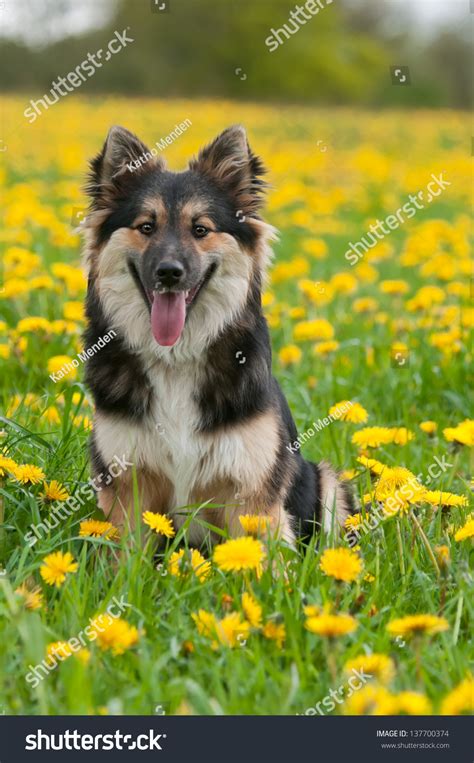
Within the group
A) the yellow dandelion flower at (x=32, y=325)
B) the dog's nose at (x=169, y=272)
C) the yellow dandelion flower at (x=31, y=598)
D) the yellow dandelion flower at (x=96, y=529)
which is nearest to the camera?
the yellow dandelion flower at (x=31, y=598)

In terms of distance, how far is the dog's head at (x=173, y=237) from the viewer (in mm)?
3629

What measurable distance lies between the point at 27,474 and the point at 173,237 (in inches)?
44.4

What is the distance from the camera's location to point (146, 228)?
3701 millimetres

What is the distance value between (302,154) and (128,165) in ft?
42.2

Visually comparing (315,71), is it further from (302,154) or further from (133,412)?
(133,412)

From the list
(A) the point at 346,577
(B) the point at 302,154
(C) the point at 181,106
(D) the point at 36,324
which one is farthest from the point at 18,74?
(A) the point at 346,577

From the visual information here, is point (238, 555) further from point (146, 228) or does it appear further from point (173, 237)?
point (146, 228)

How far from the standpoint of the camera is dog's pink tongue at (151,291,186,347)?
361 centimetres

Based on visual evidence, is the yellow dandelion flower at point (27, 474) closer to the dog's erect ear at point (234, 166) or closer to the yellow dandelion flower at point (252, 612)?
the yellow dandelion flower at point (252, 612)

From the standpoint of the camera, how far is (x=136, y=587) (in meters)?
2.97

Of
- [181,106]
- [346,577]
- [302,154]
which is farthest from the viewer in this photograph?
[181,106]

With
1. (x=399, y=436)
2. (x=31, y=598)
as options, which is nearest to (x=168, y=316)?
(x=31, y=598)

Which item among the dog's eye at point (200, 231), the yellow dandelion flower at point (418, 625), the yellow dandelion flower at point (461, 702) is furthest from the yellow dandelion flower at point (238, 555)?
the dog's eye at point (200, 231)

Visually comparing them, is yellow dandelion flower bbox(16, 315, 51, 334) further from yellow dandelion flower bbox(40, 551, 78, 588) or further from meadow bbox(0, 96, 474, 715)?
yellow dandelion flower bbox(40, 551, 78, 588)
